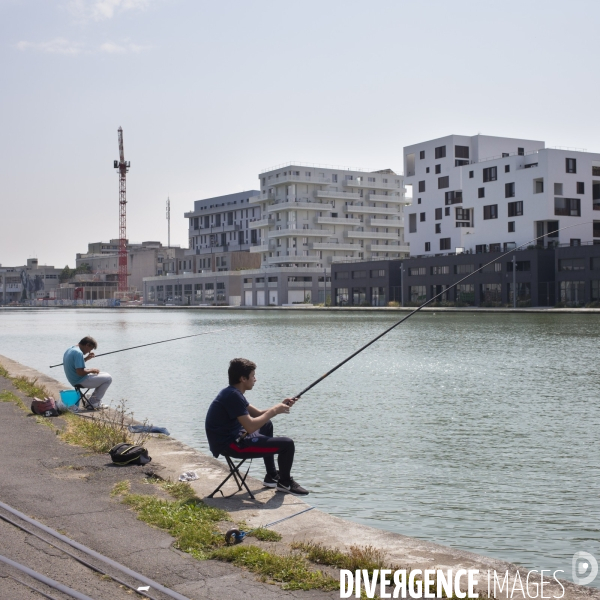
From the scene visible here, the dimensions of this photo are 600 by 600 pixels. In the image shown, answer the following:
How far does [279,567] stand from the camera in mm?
5711

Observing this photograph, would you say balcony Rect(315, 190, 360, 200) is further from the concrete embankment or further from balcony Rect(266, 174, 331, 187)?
the concrete embankment

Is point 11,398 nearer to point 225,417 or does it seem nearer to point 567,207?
point 225,417

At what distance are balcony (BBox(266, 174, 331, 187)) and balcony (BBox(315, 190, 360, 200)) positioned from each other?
1.80 metres

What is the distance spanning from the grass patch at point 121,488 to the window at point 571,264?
74.1m

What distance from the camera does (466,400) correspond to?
61.7ft

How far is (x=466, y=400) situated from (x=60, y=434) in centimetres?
1058

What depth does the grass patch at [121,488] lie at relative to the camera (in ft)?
26.4

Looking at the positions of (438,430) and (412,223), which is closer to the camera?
(438,430)

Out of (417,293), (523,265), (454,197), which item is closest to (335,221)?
(417,293)

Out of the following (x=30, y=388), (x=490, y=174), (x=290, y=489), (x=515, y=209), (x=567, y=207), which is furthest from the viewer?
(x=490, y=174)

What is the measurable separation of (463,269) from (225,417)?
280 ft

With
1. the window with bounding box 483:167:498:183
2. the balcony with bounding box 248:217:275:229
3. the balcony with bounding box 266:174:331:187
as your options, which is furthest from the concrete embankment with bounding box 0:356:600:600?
the balcony with bounding box 248:217:275:229

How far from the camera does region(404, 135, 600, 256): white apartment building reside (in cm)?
8244

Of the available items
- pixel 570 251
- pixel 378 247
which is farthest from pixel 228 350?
pixel 378 247
